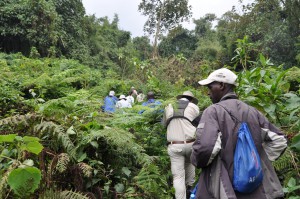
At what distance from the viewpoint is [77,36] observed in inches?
905

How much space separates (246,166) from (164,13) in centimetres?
3046

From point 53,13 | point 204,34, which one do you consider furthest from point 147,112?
point 204,34

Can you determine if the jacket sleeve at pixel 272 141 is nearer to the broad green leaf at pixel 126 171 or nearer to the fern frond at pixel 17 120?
the broad green leaf at pixel 126 171

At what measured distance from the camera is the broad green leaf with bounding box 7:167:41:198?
2264 millimetres

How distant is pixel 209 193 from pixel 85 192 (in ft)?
3.67

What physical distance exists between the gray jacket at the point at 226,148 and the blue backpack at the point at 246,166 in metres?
0.04

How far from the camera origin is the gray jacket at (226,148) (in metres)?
2.39

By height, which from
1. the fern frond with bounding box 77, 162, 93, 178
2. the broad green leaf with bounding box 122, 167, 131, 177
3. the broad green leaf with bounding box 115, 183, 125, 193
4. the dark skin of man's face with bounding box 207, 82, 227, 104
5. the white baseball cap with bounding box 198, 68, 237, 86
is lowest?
the broad green leaf with bounding box 115, 183, 125, 193

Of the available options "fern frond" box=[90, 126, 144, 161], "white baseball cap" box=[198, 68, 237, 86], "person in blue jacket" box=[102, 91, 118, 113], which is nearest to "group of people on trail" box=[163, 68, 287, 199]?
"white baseball cap" box=[198, 68, 237, 86]

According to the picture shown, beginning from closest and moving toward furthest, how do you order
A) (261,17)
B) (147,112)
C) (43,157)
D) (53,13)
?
(43,157)
(147,112)
(53,13)
(261,17)

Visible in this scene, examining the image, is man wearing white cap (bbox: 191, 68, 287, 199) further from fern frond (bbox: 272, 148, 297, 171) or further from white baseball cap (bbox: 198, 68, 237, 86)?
fern frond (bbox: 272, 148, 297, 171)

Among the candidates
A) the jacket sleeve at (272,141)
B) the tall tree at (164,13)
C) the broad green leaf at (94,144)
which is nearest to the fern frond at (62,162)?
the broad green leaf at (94,144)

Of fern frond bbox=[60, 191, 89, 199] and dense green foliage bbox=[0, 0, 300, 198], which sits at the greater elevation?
dense green foliage bbox=[0, 0, 300, 198]

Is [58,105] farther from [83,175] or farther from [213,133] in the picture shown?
[213,133]
